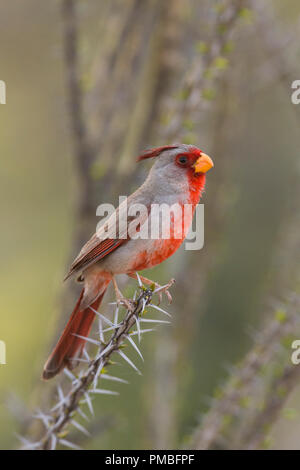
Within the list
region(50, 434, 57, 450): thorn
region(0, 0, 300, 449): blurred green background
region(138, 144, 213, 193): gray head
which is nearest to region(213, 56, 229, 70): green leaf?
region(0, 0, 300, 449): blurred green background

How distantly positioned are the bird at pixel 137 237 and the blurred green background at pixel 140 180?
0.86 ft

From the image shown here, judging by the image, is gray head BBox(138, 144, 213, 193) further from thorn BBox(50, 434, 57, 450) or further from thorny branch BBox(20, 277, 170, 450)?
thorn BBox(50, 434, 57, 450)

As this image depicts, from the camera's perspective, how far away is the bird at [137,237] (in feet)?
7.11

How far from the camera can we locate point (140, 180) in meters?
3.23

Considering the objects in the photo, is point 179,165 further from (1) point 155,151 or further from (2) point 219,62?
(2) point 219,62

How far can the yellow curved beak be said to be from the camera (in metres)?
2.15

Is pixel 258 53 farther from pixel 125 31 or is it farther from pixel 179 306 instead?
pixel 179 306

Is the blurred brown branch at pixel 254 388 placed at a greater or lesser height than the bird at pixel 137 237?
lesser

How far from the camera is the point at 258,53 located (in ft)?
15.8

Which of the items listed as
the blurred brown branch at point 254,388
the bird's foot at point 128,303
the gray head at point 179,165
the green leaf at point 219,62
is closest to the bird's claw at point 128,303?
the bird's foot at point 128,303

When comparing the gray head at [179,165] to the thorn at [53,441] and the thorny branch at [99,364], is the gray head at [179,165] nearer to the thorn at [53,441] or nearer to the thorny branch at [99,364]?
the thorny branch at [99,364]

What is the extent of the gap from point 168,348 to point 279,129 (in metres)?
3.62

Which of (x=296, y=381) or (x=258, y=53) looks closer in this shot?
(x=296, y=381)
